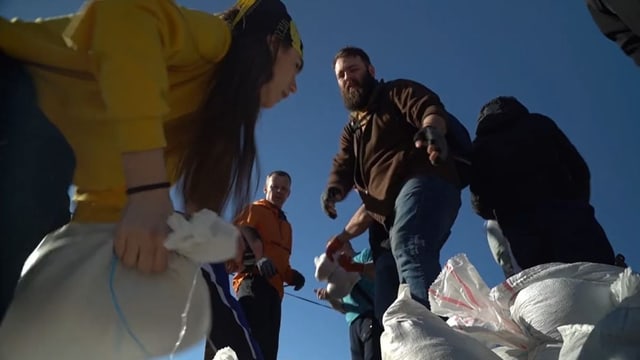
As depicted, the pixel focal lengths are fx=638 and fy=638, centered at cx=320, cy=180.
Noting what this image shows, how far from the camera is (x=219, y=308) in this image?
1.41 meters

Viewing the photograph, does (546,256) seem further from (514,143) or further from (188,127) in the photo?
(188,127)

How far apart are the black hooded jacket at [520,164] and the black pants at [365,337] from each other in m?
0.68

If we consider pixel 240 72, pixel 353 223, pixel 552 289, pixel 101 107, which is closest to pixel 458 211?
pixel 353 223

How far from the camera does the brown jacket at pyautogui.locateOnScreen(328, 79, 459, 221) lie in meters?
1.84

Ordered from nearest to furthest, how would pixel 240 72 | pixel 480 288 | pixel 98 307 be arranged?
1. pixel 98 307
2. pixel 240 72
3. pixel 480 288

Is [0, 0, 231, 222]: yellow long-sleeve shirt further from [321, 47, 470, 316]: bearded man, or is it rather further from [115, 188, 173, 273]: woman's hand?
[321, 47, 470, 316]: bearded man

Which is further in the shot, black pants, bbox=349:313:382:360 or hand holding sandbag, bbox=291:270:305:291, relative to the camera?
hand holding sandbag, bbox=291:270:305:291

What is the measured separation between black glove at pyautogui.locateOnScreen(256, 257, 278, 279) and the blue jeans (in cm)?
78

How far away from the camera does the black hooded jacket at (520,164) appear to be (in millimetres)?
1780

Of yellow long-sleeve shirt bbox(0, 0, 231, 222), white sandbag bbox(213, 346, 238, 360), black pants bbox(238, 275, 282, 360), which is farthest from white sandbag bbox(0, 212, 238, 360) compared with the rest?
black pants bbox(238, 275, 282, 360)

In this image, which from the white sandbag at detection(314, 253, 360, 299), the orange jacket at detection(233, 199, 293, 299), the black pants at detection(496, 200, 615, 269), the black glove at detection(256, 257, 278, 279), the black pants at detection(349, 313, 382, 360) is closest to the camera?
the black pants at detection(496, 200, 615, 269)

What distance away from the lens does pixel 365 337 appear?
245 centimetres

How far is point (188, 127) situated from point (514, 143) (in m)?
1.16

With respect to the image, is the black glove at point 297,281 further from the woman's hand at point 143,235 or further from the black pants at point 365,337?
the woman's hand at point 143,235
